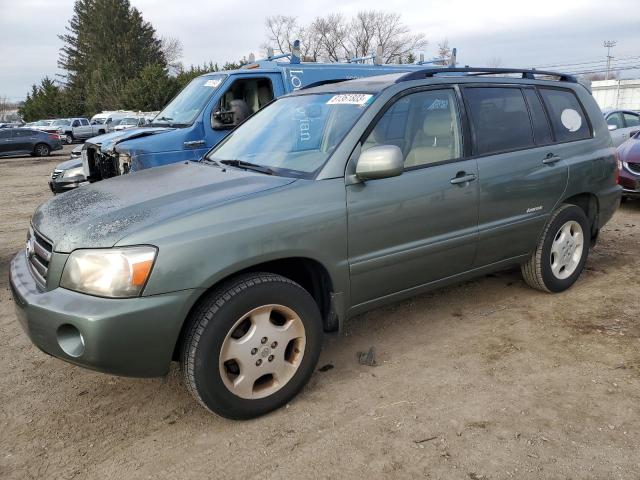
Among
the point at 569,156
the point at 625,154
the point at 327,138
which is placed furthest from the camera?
the point at 625,154

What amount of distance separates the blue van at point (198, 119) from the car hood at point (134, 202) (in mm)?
3006

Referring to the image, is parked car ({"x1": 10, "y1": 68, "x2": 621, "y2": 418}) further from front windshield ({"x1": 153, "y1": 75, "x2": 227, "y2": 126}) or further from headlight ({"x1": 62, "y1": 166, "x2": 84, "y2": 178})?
headlight ({"x1": 62, "y1": 166, "x2": 84, "y2": 178})

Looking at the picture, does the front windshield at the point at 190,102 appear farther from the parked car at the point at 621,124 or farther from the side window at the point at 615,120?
the side window at the point at 615,120

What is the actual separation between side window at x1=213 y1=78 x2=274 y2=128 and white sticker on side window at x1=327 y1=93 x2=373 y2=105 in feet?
11.3

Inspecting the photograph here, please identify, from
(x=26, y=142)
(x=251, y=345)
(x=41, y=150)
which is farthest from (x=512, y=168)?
(x=41, y=150)

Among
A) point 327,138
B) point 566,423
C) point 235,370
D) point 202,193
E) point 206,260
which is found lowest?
point 566,423

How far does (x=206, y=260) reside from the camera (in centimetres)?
251

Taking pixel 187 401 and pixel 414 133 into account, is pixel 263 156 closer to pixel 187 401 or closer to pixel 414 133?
pixel 414 133

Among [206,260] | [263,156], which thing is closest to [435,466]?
[206,260]

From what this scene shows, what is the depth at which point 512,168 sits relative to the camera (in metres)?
3.77

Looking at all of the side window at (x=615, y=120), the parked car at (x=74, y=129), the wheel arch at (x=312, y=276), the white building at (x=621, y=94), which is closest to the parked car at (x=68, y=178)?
the wheel arch at (x=312, y=276)

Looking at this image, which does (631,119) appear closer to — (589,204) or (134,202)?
(589,204)

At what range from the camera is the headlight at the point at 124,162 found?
20.5 feet

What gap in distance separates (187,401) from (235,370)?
0.47m
